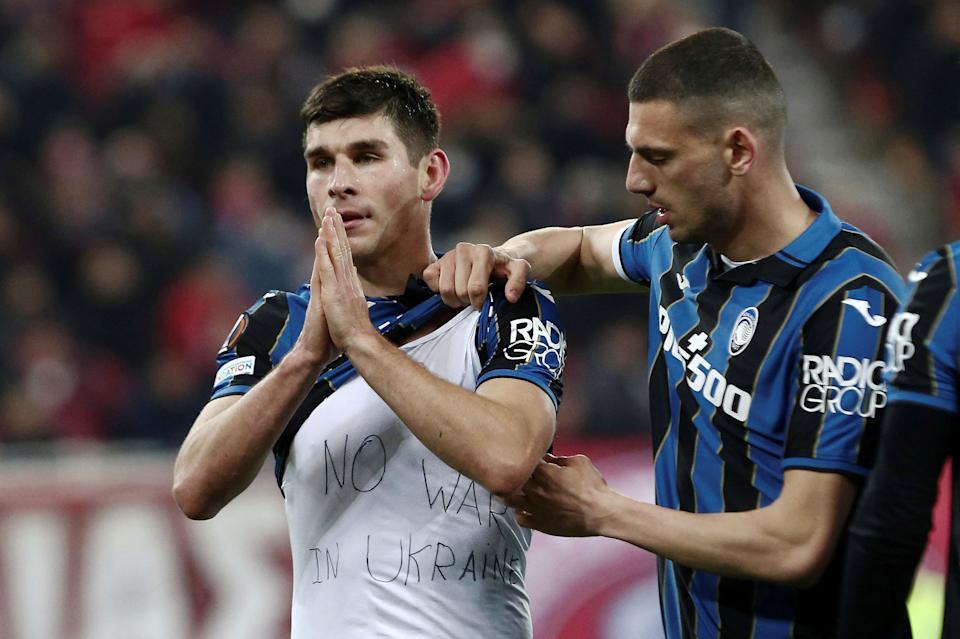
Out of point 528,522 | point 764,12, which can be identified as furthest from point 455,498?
point 764,12

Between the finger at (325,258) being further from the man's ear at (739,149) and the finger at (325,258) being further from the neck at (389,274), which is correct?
the man's ear at (739,149)

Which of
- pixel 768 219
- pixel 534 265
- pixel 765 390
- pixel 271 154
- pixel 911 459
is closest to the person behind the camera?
pixel 911 459

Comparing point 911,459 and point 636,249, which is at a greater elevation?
point 636,249

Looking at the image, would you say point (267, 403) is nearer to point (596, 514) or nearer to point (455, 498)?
point (455, 498)

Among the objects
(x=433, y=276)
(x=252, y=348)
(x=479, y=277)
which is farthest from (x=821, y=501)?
(x=252, y=348)

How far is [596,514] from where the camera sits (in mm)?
3016

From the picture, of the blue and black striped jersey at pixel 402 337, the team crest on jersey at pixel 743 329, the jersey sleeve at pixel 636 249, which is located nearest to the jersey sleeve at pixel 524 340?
the blue and black striped jersey at pixel 402 337

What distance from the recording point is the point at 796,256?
3100 mm

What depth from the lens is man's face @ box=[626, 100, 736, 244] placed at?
10.3ft

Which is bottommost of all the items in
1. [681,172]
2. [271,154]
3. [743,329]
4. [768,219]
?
[743,329]

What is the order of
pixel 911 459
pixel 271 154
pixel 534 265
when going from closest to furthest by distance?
pixel 911 459 < pixel 534 265 < pixel 271 154

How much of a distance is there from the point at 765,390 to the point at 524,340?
56 cm

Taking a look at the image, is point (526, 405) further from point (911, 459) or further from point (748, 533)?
point (911, 459)

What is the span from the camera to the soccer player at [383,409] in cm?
292
